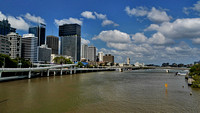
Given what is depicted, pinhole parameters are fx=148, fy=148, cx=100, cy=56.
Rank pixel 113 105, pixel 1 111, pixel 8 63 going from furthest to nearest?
pixel 8 63 → pixel 113 105 → pixel 1 111

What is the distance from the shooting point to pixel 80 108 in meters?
24.9

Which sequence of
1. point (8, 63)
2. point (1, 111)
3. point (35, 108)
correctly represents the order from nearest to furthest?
1. point (1, 111)
2. point (35, 108)
3. point (8, 63)

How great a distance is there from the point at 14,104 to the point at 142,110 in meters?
22.6

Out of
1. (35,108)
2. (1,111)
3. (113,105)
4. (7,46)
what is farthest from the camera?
(7,46)

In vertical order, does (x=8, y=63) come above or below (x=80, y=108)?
above

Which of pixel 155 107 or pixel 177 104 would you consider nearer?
pixel 155 107

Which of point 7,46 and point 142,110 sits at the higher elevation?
point 7,46

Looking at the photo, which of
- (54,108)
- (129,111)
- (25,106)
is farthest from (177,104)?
(25,106)

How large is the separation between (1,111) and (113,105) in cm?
1808

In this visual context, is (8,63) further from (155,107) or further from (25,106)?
(155,107)

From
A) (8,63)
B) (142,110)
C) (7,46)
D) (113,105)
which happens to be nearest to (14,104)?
(113,105)

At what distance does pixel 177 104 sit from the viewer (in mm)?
28172

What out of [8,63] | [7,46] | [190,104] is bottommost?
[190,104]

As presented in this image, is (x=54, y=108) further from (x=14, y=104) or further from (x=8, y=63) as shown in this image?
(x=8, y=63)
